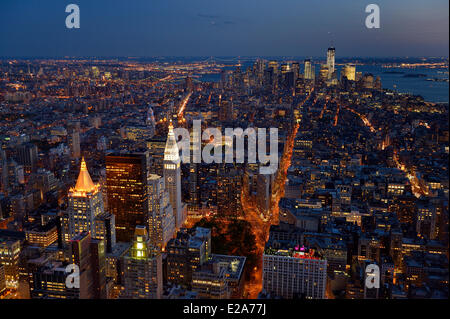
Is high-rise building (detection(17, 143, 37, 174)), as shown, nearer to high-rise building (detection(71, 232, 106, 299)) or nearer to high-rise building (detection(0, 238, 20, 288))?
high-rise building (detection(0, 238, 20, 288))

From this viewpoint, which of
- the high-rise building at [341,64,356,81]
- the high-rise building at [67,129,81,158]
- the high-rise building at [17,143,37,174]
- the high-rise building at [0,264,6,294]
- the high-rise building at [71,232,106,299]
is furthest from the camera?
the high-rise building at [341,64,356,81]

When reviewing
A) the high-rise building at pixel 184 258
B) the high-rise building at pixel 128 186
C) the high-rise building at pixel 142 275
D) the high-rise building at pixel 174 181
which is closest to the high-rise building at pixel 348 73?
the high-rise building at pixel 174 181

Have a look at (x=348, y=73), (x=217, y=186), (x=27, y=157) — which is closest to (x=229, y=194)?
(x=217, y=186)

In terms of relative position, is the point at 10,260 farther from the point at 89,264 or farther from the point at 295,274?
the point at 295,274

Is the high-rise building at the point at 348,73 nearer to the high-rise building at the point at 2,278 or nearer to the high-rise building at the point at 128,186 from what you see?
the high-rise building at the point at 128,186

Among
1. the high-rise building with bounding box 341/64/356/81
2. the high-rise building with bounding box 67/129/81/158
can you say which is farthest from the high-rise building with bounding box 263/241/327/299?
the high-rise building with bounding box 341/64/356/81

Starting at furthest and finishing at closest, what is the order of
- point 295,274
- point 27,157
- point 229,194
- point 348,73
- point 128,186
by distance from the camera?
point 348,73
point 27,157
point 229,194
point 128,186
point 295,274

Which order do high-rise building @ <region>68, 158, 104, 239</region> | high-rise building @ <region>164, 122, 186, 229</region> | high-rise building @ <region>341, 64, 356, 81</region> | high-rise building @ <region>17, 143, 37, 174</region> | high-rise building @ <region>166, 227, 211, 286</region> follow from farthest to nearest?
high-rise building @ <region>341, 64, 356, 81</region> < high-rise building @ <region>17, 143, 37, 174</region> < high-rise building @ <region>164, 122, 186, 229</region> < high-rise building @ <region>68, 158, 104, 239</region> < high-rise building @ <region>166, 227, 211, 286</region>
